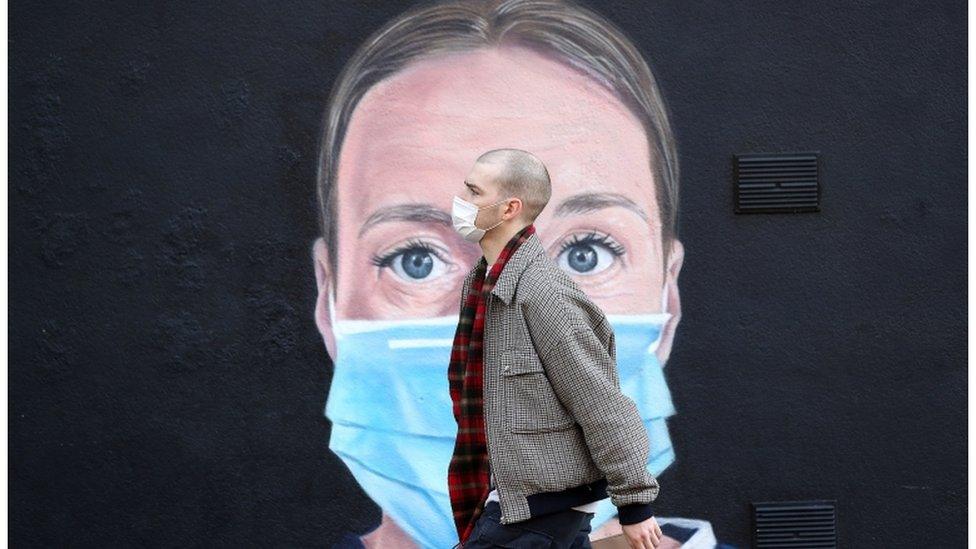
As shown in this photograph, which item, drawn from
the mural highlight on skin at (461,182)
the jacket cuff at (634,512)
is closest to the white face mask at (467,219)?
the jacket cuff at (634,512)

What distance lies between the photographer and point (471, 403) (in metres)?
3.50

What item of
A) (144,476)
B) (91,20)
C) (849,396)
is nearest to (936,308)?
(849,396)

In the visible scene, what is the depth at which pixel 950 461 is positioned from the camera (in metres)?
5.11

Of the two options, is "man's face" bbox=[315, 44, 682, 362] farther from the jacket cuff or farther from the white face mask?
the jacket cuff

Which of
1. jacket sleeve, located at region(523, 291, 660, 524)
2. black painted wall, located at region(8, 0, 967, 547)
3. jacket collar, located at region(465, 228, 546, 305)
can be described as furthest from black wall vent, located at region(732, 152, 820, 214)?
jacket sleeve, located at region(523, 291, 660, 524)

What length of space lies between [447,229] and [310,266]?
1.85 feet

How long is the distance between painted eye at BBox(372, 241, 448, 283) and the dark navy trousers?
5.91ft

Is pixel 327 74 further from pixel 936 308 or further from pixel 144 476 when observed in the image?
pixel 936 308

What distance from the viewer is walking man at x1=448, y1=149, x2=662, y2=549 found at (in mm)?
3320

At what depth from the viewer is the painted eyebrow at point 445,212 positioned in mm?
5094

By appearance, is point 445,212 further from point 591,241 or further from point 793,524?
point 793,524

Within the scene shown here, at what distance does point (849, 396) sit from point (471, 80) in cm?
196

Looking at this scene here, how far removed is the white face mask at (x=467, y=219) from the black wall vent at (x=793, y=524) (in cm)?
215

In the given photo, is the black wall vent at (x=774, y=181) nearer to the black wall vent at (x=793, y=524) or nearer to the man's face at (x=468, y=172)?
the man's face at (x=468, y=172)
